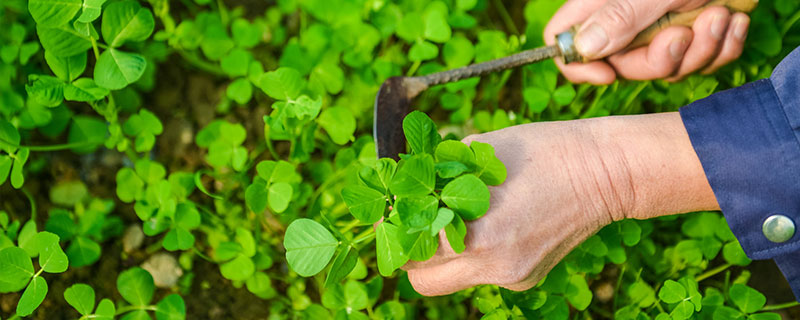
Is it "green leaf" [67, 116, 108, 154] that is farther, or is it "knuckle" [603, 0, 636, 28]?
"green leaf" [67, 116, 108, 154]

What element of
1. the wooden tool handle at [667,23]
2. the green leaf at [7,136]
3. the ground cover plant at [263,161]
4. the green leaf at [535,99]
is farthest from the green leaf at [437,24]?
the green leaf at [7,136]

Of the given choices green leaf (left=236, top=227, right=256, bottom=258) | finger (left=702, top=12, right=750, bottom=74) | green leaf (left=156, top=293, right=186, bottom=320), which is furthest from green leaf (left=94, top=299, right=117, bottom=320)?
finger (left=702, top=12, right=750, bottom=74)

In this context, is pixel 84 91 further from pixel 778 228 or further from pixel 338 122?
pixel 778 228

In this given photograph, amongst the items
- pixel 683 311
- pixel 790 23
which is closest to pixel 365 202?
pixel 683 311

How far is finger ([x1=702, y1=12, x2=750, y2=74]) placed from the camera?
1475 millimetres

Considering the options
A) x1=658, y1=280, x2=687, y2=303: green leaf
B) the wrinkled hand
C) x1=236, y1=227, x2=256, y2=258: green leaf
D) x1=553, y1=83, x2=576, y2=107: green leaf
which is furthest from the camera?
x1=553, y1=83, x2=576, y2=107: green leaf

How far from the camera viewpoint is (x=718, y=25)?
1452 mm

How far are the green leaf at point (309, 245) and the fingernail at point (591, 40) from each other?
0.78 metres

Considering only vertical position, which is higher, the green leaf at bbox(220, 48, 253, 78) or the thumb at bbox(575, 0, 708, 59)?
the thumb at bbox(575, 0, 708, 59)

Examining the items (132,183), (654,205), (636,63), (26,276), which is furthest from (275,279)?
(636,63)

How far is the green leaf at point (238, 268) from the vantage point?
159 cm

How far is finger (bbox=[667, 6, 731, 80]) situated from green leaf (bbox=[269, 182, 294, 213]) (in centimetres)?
112

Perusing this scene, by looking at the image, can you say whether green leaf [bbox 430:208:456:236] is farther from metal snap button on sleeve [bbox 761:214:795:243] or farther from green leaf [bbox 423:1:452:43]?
green leaf [bbox 423:1:452:43]

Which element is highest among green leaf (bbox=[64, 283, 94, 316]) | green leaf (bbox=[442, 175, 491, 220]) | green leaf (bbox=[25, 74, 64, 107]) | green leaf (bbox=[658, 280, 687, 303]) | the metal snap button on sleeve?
green leaf (bbox=[442, 175, 491, 220])
